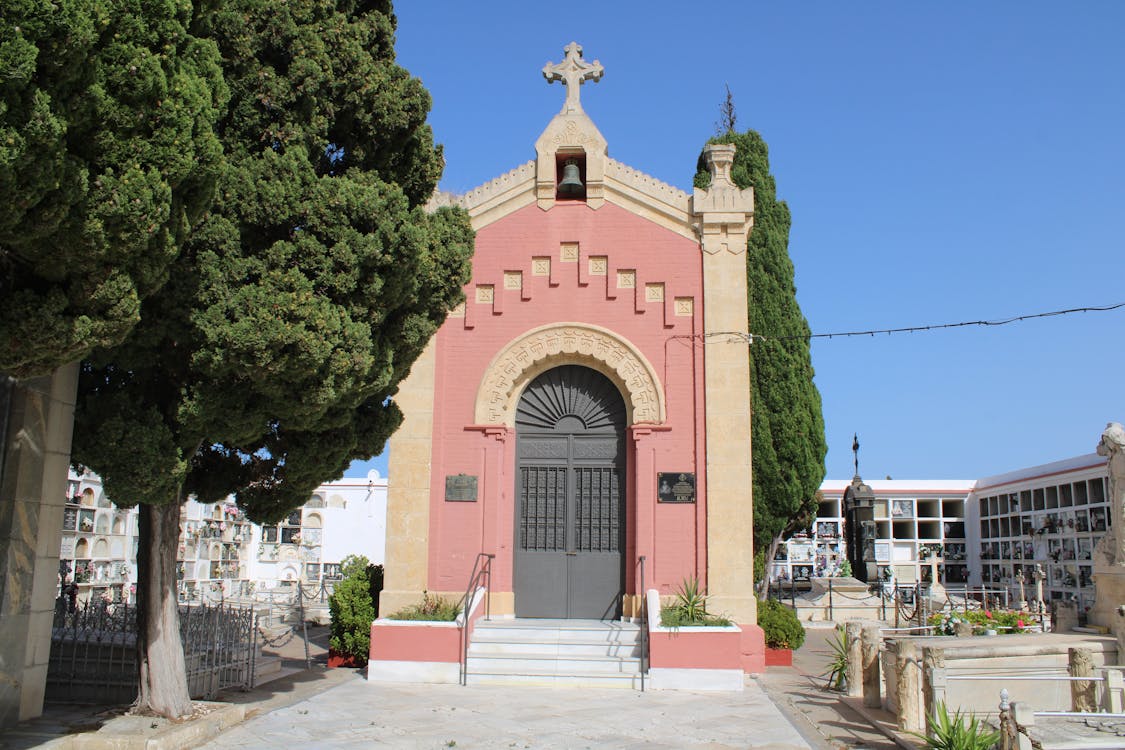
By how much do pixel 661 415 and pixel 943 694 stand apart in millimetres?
6331

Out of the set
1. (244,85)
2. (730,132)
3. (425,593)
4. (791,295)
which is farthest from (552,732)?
(730,132)

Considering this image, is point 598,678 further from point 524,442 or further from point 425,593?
point 524,442

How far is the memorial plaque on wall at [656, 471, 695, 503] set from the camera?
44.1ft

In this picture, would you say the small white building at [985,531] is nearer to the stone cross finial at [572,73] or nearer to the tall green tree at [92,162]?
the stone cross finial at [572,73]

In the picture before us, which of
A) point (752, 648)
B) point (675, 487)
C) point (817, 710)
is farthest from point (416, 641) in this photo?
point (817, 710)

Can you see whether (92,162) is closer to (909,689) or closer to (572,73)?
(909,689)

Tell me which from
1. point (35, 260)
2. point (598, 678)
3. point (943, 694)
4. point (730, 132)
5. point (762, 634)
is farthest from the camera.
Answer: point (730, 132)

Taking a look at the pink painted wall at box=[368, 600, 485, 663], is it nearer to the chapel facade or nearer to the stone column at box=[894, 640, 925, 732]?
the chapel facade

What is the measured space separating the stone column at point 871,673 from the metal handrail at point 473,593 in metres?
4.98

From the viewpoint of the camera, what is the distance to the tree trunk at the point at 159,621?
29.1 feet

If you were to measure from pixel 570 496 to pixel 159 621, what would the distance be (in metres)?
6.51

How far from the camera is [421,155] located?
9914mm

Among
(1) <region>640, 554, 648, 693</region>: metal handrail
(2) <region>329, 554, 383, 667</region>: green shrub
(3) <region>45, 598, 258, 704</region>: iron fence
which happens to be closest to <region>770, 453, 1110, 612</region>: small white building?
(1) <region>640, 554, 648, 693</region>: metal handrail

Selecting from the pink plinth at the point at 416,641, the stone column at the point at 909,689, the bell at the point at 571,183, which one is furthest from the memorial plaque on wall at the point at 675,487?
the bell at the point at 571,183
